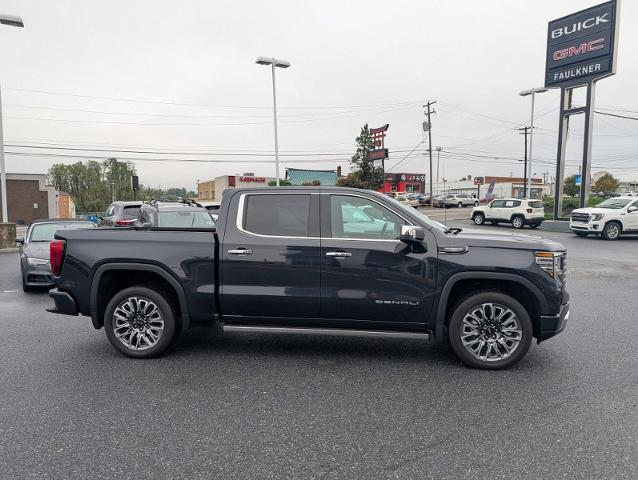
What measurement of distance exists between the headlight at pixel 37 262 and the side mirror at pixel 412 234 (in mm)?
7309

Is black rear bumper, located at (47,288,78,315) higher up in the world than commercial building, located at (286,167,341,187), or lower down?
lower down

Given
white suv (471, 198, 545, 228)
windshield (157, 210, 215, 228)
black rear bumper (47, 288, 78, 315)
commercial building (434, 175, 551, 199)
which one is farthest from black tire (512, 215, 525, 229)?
commercial building (434, 175, 551, 199)

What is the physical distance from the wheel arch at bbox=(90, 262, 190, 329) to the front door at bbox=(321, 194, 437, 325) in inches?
60.5

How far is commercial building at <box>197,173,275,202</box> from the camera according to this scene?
65.4 metres

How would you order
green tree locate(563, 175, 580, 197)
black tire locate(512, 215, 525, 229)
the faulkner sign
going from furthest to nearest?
1. green tree locate(563, 175, 580, 197)
2. black tire locate(512, 215, 525, 229)
3. the faulkner sign

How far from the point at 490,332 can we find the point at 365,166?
53294mm

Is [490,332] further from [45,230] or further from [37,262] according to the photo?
[45,230]

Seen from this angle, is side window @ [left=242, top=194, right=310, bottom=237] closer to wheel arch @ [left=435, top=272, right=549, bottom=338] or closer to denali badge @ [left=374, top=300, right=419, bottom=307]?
denali badge @ [left=374, top=300, right=419, bottom=307]

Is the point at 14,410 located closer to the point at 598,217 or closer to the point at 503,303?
the point at 503,303

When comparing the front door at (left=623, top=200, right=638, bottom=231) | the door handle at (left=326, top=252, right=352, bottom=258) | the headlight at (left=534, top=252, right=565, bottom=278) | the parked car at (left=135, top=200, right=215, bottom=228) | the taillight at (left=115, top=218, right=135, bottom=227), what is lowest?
the front door at (left=623, top=200, right=638, bottom=231)

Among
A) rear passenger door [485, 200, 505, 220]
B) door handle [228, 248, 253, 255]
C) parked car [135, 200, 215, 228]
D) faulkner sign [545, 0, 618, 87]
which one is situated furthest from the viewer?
rear passenger door [485, 200, 505, 220]

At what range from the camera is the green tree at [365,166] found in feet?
185

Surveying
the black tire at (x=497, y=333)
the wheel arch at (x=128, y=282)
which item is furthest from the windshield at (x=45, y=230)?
the black tire at (x=497, y=333)

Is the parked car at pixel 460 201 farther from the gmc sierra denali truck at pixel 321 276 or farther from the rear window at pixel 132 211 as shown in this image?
the gmc sierra denali truck at pixel 321 276
